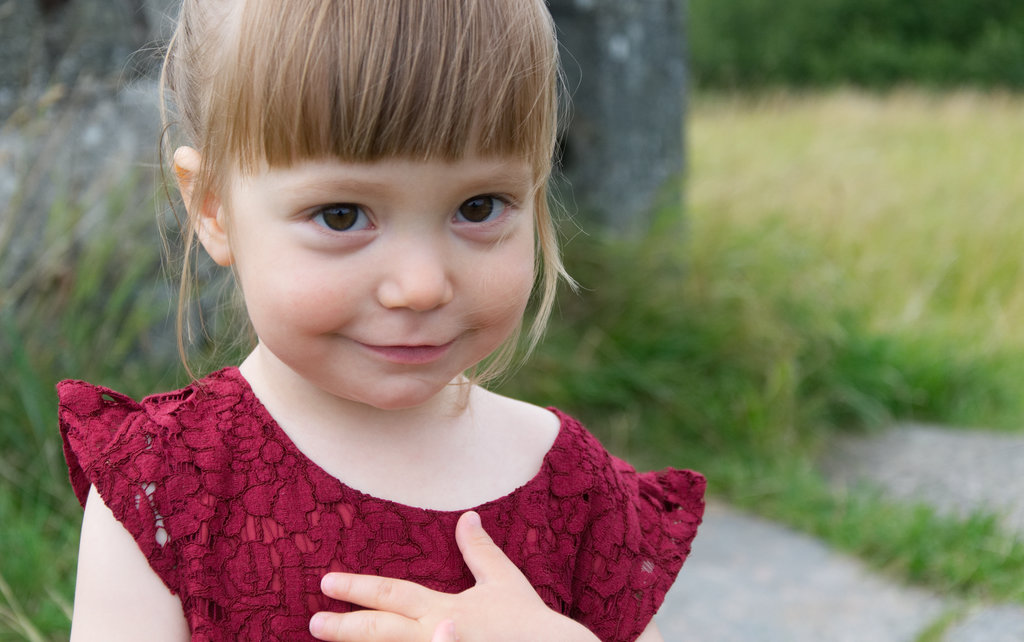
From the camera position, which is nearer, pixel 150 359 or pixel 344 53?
pixel 344 53

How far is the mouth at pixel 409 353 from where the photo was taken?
47.2 inches

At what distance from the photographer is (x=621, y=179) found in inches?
151

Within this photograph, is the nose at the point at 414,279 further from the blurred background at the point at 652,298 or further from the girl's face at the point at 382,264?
the blurred background at the point at 652,298

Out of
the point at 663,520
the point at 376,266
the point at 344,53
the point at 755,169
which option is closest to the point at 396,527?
the point at 376,266

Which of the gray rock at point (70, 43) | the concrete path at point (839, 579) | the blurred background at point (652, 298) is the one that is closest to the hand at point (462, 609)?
the blurred background at point (652, 298)

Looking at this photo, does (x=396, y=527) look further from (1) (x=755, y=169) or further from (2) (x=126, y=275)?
(1) (x=755, y=169)

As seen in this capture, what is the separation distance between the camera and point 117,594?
1211 millimetres

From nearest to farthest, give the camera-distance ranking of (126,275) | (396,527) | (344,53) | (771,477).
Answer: (344,53)
(396,527)
(126,275)
(771,477)

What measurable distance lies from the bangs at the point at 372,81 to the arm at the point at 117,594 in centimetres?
47

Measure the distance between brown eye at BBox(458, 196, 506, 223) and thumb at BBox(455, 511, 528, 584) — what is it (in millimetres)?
365

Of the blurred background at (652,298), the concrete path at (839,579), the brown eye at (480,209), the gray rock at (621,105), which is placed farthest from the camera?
the gray rock at (621,105)

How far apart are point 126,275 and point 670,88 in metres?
2.12

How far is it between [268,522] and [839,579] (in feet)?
6.22

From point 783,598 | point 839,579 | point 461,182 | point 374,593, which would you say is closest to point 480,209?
point 461,182
